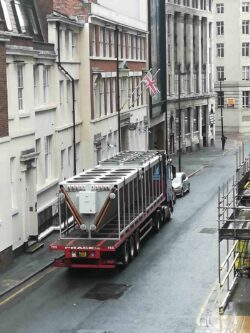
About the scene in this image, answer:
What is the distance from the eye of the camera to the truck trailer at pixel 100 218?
90.8 feet

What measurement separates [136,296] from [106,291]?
127cm

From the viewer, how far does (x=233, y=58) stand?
4195 inches

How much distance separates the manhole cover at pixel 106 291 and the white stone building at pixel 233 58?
265 feet

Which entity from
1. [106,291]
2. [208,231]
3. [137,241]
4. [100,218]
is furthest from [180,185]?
[106,291]

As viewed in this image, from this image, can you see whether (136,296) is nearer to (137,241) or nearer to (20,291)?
(20,291)

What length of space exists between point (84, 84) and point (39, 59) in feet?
26.1

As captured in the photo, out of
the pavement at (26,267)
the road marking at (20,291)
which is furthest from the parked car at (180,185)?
the road marking at (20,291)

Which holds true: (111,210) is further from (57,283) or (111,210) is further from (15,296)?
(15,296)

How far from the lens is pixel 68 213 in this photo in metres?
29.3

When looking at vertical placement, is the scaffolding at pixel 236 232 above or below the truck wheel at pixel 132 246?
above

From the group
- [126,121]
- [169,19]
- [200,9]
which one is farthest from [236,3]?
[126,121]

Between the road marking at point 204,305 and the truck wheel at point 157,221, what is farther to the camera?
the truck wheel at point 157,221

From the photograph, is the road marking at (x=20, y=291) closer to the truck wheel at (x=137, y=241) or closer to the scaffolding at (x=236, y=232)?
the truck wheel at (x=137, y=241)

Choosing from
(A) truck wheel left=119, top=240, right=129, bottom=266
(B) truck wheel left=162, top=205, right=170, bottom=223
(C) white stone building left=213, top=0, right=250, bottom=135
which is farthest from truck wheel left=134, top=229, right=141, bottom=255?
(C) white stone building left=213, top=0, right=250, bottom=135
